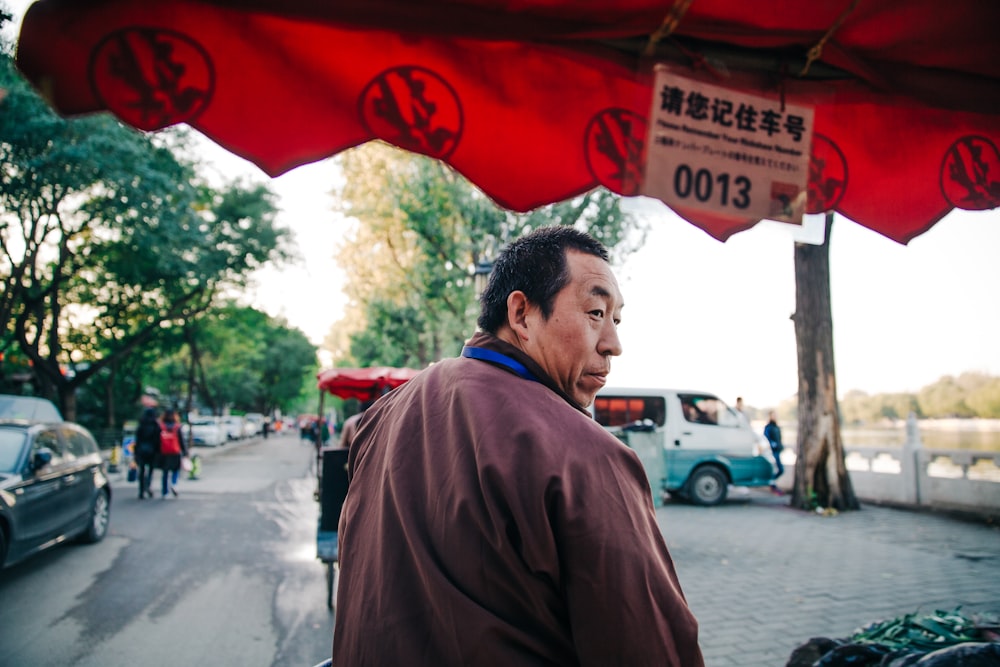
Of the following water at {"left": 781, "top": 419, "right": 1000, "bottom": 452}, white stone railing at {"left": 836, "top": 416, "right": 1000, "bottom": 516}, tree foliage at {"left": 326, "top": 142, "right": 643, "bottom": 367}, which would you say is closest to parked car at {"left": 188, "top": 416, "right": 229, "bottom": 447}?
tree foliage at {"left": 326, "top": 142, "right": 643, "bottom": 367}

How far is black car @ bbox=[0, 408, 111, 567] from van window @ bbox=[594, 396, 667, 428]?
29.5 feet

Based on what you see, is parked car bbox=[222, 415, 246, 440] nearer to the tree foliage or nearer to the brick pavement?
the tree foliage

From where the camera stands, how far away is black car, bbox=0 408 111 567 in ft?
20.2

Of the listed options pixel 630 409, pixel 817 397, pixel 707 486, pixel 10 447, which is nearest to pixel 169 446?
pixel 10 447

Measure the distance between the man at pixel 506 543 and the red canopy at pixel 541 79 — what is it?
1209 millimetres

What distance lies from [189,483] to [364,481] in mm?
17364

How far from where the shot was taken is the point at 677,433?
12.4m

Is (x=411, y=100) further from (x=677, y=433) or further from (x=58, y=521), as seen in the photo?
(x=677, y=433)

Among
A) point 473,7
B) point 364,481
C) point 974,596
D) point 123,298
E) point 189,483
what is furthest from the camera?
point 123,298

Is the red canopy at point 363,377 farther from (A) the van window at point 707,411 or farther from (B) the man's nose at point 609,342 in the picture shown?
(B) the man's nose at point 609,342

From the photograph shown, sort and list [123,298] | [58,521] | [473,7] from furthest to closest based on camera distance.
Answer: [123,298] < [58,521] < [473,7]

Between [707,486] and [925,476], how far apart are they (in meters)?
3.94

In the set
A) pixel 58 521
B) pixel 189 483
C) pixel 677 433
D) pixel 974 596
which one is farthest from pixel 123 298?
Answer: pixel 974 596

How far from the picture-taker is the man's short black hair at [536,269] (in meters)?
1.60
